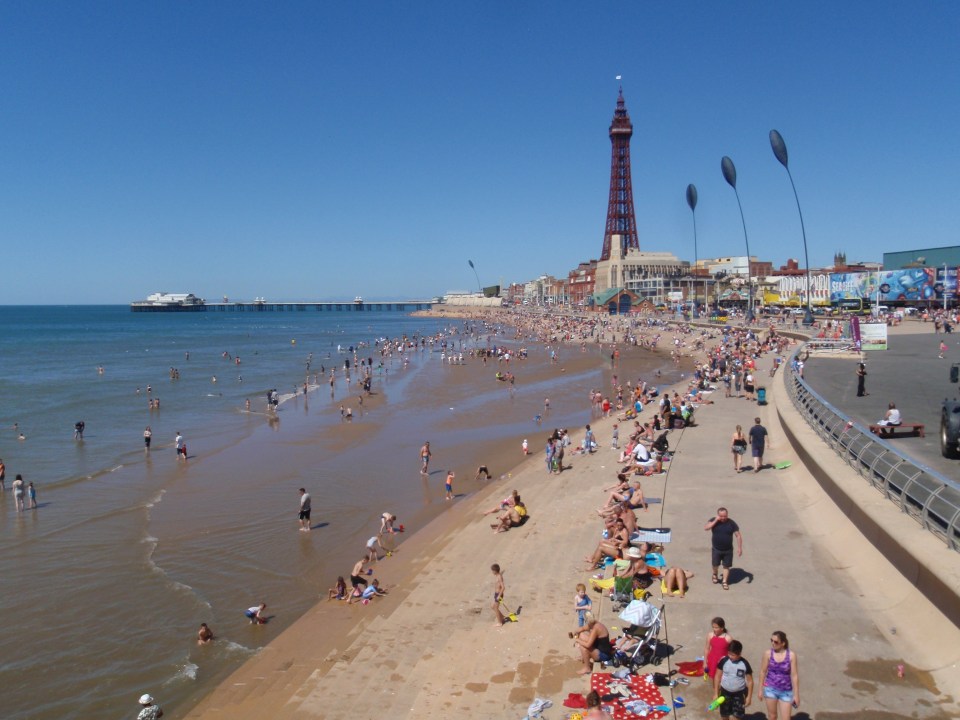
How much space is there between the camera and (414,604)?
8500 mm

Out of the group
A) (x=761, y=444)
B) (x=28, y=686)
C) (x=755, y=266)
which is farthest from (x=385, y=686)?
(x=755, y=266)

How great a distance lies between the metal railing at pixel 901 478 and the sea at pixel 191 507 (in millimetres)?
7139

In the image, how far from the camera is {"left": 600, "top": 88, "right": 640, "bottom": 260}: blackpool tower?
4695 inches

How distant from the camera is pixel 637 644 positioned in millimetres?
5984

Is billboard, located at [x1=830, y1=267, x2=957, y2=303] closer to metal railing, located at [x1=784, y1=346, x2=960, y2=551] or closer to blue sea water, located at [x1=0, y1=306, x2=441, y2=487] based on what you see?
blue sea water, located at [x1=0, y1=306, x2=441, y2=487]

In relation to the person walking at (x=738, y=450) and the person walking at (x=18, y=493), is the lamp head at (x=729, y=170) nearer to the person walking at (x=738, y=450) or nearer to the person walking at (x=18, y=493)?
the person walking at (x=738, y=450)

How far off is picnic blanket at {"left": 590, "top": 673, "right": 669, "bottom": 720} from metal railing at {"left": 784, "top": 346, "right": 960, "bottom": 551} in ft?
10.1

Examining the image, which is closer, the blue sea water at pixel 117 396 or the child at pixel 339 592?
the child at pixel 339 592

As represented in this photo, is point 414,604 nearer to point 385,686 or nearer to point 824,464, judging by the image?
point 385,686

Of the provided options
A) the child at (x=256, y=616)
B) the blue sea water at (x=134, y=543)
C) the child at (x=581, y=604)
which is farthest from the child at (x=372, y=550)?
the child at (x=581, y=604)

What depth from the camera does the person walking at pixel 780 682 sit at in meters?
4.71

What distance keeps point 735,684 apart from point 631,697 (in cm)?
77

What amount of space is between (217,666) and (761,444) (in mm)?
8815

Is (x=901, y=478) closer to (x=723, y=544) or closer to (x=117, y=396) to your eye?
(x=723, y=544)
